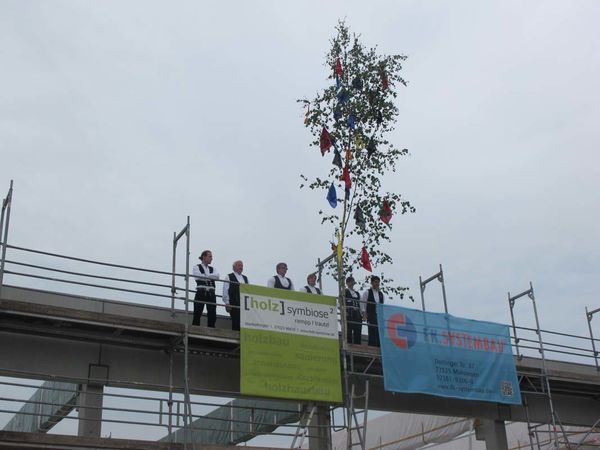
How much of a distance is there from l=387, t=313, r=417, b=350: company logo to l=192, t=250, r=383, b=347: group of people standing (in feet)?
1.26

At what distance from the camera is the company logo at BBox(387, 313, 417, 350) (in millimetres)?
17328

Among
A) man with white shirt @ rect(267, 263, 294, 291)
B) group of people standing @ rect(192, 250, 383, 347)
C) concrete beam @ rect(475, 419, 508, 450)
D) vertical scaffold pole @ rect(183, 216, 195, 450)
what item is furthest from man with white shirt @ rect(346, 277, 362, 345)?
concrete beam @ rect(475, 419, 508, 450)

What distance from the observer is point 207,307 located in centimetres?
1584

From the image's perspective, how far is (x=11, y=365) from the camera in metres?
14.3

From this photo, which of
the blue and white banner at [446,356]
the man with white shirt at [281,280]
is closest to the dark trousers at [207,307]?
the man with white shirt at [281,280]

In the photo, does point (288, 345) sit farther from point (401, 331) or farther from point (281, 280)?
point (401, 331)

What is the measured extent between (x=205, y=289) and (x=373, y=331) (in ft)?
Answer: 13.2

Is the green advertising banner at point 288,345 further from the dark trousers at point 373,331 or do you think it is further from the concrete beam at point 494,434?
the concrete beam at point 494,434

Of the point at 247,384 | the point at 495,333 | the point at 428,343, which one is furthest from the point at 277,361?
the point at 495,333

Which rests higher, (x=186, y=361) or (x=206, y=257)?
(x=206, y=257)

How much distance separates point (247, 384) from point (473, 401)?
651 cm

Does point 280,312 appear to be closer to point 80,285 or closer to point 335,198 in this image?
point 80,285

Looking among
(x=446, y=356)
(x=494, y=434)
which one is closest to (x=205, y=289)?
(x=446, y=356)

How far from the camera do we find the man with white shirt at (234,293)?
1597 centimetres
